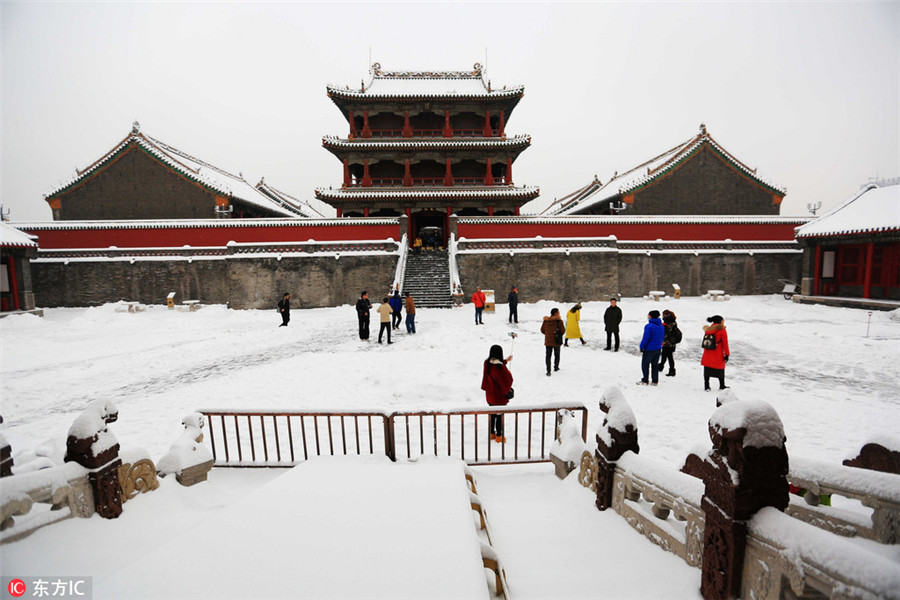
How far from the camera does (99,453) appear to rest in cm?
335

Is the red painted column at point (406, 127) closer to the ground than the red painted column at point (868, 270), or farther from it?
farther from it

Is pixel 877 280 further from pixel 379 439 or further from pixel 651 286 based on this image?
pixel 379 439

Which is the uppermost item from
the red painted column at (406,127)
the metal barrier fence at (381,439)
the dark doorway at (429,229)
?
the red painted column at (406,127)

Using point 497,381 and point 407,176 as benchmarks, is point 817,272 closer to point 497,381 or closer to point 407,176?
point 407,176

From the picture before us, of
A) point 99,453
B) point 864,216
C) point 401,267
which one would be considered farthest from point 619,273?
point 99,453

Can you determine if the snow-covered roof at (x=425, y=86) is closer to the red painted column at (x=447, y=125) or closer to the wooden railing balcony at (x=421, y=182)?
the red painted column at (x=447, y=125)

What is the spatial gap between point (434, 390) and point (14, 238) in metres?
22.1

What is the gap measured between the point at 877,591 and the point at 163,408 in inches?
344

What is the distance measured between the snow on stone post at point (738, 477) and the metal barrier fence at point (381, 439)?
213cm

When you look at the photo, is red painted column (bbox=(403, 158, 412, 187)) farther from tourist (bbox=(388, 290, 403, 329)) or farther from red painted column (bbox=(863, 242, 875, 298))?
red painted column (bbox=(863, 242, 875, 298))

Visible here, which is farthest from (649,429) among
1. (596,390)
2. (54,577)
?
(54,577)

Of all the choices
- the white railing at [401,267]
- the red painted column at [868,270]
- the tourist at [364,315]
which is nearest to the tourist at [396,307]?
the tourist at [364,315]

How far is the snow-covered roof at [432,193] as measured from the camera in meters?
21.5

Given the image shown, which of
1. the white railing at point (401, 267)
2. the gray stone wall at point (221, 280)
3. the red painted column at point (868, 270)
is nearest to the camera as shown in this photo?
the red painted column at point (868, 270)
